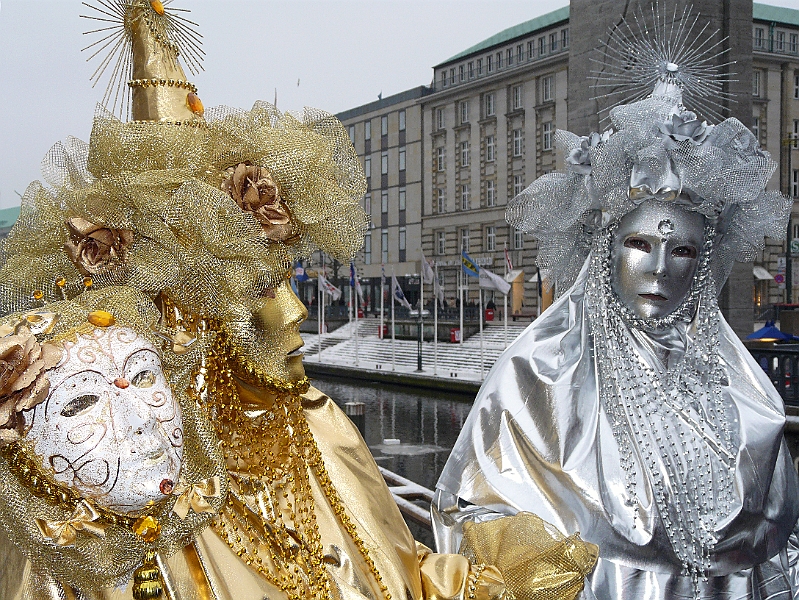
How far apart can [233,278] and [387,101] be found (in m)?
38.8

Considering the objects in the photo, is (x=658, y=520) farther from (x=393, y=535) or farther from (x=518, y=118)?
(x=518, y=118)

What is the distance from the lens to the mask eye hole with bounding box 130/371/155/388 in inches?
51.4

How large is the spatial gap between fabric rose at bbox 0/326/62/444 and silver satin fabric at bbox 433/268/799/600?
1.73m

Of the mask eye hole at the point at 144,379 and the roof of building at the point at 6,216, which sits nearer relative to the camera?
the mask eye hole at the point at 144,379

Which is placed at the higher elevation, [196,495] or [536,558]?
[196,495]

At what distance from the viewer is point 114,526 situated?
1295 mm

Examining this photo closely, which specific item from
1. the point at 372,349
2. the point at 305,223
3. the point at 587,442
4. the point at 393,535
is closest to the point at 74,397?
the point at 305,223

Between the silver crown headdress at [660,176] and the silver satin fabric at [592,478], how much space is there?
399 millimetres

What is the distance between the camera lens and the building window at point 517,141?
32897 millimetres

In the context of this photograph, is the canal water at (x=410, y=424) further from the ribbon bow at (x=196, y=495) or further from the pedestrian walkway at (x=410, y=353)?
the ribbon bow at (x=196, y=495)

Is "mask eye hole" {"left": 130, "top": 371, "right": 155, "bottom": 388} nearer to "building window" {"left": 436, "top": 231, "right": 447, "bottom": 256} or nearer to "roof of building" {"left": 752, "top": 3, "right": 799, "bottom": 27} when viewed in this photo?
"roof of building" {"left": 752, "top": 3, "right": 799, "bottom": 27}

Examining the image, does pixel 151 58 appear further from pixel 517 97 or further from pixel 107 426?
pixel 517 97

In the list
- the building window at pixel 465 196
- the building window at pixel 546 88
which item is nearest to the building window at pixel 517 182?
the building window at pixel 465 196

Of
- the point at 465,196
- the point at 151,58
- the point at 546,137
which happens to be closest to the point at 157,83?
the point at 151,58
